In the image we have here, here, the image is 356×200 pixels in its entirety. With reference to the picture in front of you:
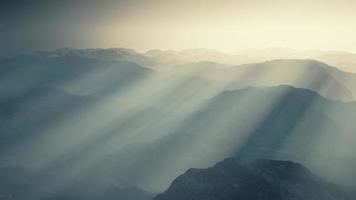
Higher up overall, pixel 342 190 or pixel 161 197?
pixel 161 197

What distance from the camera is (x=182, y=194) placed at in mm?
189625

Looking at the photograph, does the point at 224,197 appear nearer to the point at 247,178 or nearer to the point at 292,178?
the point at 247,178

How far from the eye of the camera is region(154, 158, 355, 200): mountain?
180625 mm

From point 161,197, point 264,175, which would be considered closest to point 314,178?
point 264,175

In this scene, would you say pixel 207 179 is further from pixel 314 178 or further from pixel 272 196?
pixel 314 178

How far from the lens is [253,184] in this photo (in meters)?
184

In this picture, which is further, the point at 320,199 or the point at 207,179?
the point at 207,179

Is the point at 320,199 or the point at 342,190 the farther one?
the point at 342,190

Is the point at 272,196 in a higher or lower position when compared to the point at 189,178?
lower

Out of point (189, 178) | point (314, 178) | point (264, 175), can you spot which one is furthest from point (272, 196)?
point (189, 178)

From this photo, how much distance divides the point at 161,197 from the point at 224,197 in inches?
1135

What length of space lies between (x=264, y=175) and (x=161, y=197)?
46.0 meters

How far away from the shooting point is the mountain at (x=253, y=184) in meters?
181

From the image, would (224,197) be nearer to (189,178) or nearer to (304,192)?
(189,178)
